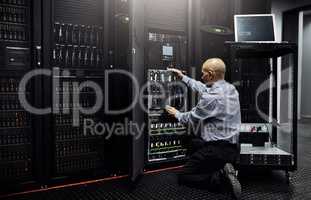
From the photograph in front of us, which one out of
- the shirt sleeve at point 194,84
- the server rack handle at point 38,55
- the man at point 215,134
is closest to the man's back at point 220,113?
the man at point 215,134

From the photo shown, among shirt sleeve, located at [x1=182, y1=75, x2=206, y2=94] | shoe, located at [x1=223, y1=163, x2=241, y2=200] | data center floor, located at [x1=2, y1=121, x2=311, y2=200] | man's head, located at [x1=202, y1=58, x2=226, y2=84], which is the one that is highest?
man's head, located at [x1=202, y1=58, x2=226, y2=84]

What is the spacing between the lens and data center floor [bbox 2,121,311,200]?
219cm

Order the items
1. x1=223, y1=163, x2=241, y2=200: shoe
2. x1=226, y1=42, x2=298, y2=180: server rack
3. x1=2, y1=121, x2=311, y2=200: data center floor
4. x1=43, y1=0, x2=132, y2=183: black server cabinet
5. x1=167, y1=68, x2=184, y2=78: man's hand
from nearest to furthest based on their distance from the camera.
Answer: x1=223, y1=163, x2=241, y2=200: shoe, x1=2, y1=121, x2=311, y2=200: data center floor, x1=43, y1=0, x2=132, y2=183: black server cabinet, x1=226, y1=42, x2=298, y2=180: server rack, x1=167, y1=68, x2=184, y2=78: man's hand

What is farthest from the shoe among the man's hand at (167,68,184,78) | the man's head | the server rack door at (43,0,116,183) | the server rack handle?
the server rack handle

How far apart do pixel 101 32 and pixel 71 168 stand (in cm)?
115

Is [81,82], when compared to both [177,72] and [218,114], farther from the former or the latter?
[218,114]

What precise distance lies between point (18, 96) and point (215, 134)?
148 centimetres

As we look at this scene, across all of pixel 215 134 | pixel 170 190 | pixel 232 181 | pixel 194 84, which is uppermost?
pixel 194 84

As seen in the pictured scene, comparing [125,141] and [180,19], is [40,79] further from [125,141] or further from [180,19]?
[180,19]

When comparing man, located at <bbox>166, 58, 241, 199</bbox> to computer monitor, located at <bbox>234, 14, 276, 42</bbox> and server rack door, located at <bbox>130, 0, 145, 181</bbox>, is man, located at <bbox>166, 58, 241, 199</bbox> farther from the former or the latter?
computer monitor, located at <bbox>234, 14, 276, 42</bbox>

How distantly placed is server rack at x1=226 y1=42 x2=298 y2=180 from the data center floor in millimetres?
171

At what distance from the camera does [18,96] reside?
219cm

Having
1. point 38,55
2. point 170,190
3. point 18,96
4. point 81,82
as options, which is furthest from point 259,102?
point 18,96

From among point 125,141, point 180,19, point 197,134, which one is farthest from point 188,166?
point 180,19
